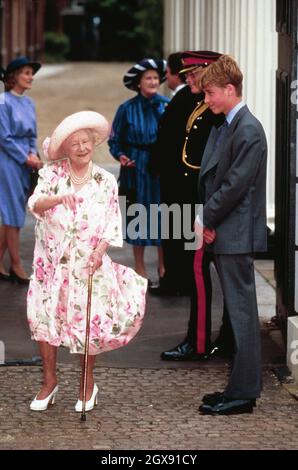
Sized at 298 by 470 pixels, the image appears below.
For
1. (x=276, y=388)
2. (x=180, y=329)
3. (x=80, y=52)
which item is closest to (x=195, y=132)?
(x=180, y=329)

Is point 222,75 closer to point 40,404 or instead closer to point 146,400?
point 146,400

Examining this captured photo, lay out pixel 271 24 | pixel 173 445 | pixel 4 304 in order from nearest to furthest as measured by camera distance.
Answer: pixel 173 445 < pixel 4 304 < pixel 271 24

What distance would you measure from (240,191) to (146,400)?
1290 millimetres

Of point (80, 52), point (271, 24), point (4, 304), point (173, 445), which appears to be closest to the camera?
point (173, 445)

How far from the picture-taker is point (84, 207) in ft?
21.1

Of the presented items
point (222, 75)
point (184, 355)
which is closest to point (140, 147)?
point (184, 355)

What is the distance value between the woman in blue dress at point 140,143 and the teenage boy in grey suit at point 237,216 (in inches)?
130

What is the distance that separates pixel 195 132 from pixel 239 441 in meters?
2.64

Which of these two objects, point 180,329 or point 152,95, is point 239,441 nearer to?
point 180,329

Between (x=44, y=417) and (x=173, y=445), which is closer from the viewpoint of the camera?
(x=173, y=445)

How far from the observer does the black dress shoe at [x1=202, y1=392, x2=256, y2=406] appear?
6.62m

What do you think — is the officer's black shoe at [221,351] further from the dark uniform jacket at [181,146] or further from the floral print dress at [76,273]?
the floral print dress at [76,273]

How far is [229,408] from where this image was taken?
6570 mm

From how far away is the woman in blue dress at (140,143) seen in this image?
32.4ft
